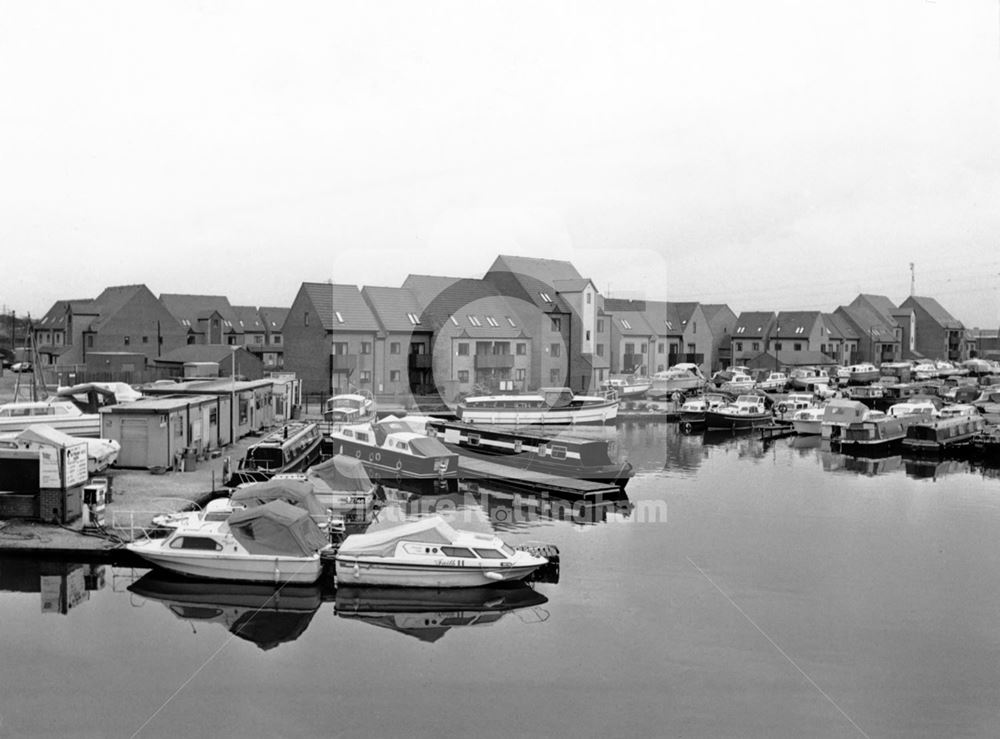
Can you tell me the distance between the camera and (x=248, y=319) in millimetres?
99625

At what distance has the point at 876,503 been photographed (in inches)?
1325

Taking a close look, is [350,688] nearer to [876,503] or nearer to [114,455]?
[114,455]

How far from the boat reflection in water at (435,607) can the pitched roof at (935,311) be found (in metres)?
122

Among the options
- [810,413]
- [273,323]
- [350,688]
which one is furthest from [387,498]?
[273,323]

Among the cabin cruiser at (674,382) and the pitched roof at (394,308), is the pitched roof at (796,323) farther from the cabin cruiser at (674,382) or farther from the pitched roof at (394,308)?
the pitched roof at (394,308)

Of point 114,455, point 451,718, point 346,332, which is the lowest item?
point 451,718

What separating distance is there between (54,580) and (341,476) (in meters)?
9.62

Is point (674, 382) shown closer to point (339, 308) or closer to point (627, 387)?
point (627, 387)

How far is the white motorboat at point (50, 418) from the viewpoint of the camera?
37.5m

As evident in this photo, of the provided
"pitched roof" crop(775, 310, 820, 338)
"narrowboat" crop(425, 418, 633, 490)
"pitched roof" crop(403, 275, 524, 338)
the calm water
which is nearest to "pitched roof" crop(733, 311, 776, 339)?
"pitched roof" crop(775, 310, 820, 338)

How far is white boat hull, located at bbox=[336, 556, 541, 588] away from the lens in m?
21.0

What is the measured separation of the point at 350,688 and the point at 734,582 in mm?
10926

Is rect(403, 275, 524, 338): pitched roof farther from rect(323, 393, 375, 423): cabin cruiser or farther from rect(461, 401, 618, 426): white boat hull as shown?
rect(323, 393, 375, 423): cabin cruiser

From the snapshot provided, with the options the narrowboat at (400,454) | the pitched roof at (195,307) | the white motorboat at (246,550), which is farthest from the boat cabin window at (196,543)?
the pitched roof at (195,307)
